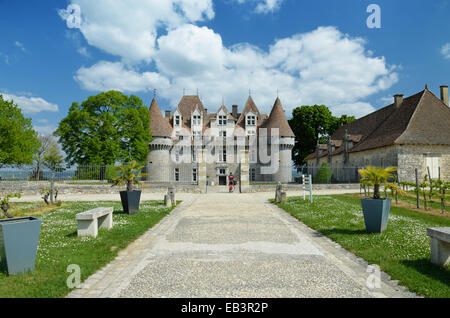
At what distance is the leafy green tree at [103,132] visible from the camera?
88.4ft

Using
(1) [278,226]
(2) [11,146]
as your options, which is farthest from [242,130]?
(1) [278,226]

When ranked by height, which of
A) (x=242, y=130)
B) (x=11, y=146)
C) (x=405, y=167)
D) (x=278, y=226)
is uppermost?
(x=242, y=130)

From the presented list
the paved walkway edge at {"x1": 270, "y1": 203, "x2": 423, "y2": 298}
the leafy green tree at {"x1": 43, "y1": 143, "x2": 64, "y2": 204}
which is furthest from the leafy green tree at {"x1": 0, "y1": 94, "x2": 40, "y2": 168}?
the paved walkway edge at {"x1": 270, "y1": 203, "x2": 423, "y2": 298}

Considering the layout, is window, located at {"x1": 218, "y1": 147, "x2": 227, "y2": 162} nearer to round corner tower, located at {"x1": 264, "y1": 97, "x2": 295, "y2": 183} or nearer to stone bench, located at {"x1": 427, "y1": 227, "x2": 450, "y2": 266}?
round corner tower, located at {"x1": 264, "y1": 97, "x2": 295, "y2": 183}

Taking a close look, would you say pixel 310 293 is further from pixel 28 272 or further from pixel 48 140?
pixel 48 140

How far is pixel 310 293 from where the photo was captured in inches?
138

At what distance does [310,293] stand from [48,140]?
5859 centimetres

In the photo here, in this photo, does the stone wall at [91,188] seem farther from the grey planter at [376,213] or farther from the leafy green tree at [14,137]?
the grey planter at [376,213]

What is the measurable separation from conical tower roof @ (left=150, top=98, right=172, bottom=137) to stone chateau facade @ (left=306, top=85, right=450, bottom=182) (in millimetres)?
21105

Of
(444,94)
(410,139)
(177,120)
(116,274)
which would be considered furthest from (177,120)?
(116,274)

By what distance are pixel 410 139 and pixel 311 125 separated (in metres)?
22.5

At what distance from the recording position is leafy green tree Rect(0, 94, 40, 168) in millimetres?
28047

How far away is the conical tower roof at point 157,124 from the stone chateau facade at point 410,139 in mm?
21105

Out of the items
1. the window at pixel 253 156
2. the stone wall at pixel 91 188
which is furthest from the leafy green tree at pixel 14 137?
the window at pixel 253 156
